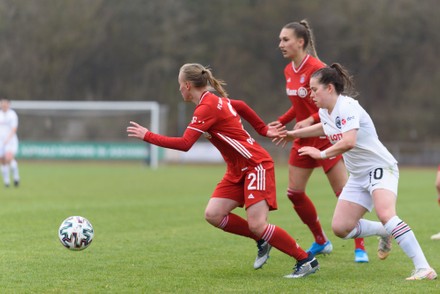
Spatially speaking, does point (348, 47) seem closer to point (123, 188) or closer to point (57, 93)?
point (57, 93)

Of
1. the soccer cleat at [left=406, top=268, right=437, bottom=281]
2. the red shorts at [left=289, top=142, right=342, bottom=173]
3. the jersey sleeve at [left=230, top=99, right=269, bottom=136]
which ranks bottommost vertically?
the soccer cleat at [left=406, top=268, right=437, bottom=281]

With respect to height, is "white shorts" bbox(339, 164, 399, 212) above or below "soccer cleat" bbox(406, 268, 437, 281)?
above

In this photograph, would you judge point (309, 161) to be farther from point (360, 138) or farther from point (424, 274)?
point (424, 274)

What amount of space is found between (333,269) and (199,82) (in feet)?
7.28

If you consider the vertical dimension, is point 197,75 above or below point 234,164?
Result: above

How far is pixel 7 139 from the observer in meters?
18.4

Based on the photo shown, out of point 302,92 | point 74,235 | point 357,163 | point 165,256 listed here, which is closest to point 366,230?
point 357,163

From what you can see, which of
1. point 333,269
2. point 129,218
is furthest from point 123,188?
point 333,269

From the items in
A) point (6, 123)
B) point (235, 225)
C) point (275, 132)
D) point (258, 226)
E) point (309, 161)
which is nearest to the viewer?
point (258, 226)

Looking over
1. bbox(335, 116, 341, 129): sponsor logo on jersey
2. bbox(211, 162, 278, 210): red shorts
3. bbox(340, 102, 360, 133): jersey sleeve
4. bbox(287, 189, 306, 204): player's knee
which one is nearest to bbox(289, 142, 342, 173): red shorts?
bbox(287, 189, 306, 204): player's knee

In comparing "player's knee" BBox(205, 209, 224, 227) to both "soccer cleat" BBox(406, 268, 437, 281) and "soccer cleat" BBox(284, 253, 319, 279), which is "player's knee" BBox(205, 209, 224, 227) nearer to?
"soccer cleat" BBox(284, 253, 319, 279)

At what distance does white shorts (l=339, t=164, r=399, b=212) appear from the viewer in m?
6.74

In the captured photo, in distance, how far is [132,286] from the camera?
20.7 feet

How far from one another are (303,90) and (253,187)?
1.70m
